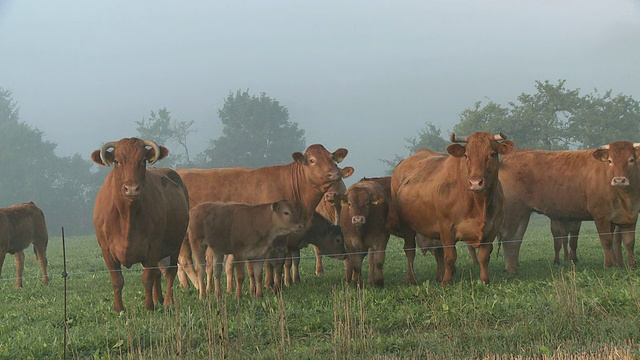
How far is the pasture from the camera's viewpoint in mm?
7168

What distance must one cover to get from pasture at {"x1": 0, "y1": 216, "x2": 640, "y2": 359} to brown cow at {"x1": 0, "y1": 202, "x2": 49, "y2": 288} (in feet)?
9.55

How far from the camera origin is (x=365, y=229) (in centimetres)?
1159

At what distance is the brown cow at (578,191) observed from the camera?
40.1ft

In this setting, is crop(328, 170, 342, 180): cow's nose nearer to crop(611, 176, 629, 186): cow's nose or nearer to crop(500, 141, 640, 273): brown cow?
crop(500, 141, 640, 273): brown cow

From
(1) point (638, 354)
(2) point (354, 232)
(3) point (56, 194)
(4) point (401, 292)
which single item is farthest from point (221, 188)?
(3) point (56, 194)

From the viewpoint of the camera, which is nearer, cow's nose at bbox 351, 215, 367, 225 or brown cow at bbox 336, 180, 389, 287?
cow's nose at bbox 351, 215, 367, 225

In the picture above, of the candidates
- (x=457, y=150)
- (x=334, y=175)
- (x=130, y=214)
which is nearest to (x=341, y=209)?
(x=334, y=175)

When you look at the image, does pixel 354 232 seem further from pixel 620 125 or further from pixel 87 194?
pixel 87 194

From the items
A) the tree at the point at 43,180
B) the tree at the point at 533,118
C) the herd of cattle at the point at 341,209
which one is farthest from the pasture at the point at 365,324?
the tree at the point at 43,180

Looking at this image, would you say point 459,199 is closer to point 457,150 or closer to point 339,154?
point 457,150

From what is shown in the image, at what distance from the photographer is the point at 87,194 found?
8119 cm

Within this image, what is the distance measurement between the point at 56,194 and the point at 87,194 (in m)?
3.92

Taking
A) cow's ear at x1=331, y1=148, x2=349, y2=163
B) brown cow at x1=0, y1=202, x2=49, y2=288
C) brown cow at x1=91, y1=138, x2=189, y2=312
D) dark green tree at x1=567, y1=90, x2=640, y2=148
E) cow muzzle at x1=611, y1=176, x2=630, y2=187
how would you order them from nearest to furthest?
1. brown cow at x1=91, y1=138, x2=189, y2=312
2. cow muzzle at x1=611, y1=176, x2=630, y2=187
3. cow's ear at x1=331, y1=148, x2=349, y2=163
4. brown cow at x1=0, y1=202, x2=49, y2=288
5. dark green tree at x1=567, y1=90, x2=640, y2=148

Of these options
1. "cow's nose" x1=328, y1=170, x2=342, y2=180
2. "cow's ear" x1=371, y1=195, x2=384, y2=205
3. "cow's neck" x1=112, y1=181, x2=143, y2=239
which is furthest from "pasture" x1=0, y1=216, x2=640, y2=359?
"cow's nose" x1=328, y1=170, x2=342, y2=180
